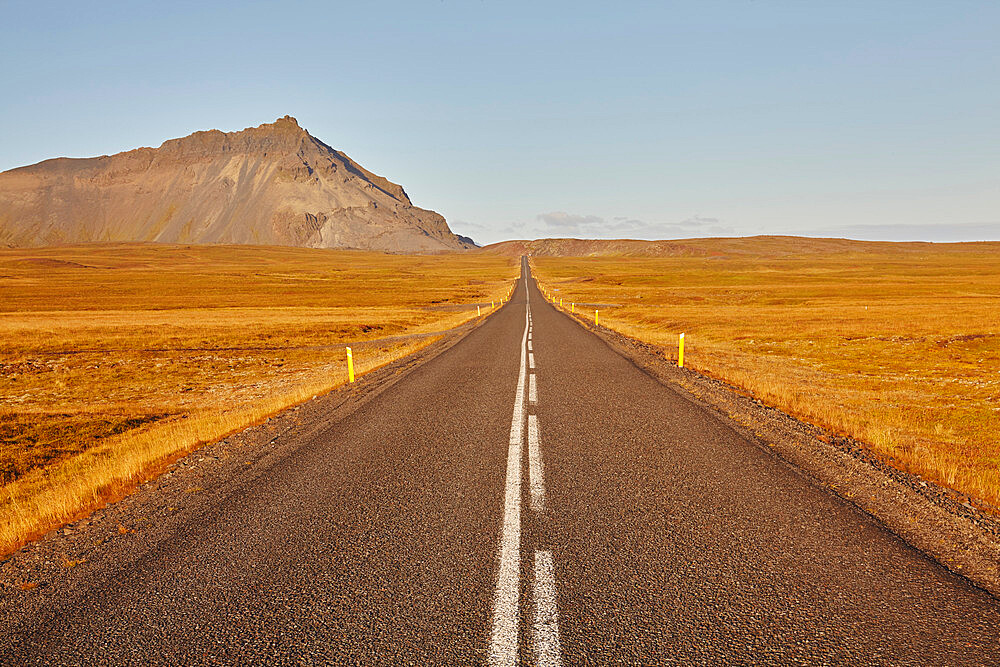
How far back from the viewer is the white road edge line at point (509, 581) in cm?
346

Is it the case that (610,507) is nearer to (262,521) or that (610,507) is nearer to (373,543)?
(373,543)

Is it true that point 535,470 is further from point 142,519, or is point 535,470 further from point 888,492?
point 142,519

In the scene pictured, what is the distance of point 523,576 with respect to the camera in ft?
14.1

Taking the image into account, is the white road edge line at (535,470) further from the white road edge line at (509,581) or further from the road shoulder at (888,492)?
the road shoulder at (888,492)

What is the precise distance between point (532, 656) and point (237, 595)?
2.43 metres

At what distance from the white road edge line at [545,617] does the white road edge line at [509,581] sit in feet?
0.47

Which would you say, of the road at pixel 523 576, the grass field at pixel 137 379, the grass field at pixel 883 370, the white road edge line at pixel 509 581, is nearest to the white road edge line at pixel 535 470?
the road at pixel 523 576

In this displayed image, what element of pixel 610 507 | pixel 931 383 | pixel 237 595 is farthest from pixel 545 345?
pixel 237 595

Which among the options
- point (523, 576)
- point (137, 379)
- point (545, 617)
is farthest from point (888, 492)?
point (137, 379)

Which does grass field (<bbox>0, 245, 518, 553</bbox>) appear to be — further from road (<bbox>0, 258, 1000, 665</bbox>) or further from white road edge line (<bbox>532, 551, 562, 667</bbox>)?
white road edge line (<bbox>532, 551, 562, 667</bbox>)

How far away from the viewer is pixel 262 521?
554cm

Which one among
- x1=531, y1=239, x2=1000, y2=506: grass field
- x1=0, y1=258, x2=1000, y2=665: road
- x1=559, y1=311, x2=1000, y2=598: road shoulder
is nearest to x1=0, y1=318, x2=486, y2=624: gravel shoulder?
x1=0, y1=258, x2=1000, y2=665: road

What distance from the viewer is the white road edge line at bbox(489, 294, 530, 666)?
3.46m

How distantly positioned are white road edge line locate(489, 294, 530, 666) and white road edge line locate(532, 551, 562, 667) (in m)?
0.14
